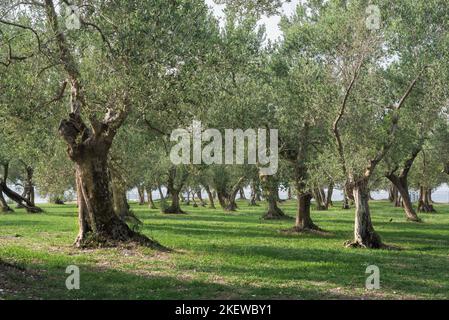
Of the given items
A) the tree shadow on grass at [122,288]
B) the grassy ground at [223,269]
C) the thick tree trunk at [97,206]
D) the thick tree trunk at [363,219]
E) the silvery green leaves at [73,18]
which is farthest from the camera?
the thick tree trunk at [363,219]

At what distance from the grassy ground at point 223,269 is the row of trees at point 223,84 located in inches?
117

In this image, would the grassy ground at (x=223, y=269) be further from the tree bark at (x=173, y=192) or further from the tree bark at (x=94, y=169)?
the tree bark at (x=173, y=192)

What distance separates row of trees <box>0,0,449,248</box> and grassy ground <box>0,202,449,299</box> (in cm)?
297

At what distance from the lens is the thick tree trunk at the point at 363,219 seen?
30.0 metres

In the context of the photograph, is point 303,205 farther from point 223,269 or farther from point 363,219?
point 223,269

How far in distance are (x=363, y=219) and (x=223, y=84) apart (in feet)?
36.8

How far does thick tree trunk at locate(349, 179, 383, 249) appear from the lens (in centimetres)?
2995

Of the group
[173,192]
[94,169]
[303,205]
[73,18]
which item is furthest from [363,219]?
[173,192]

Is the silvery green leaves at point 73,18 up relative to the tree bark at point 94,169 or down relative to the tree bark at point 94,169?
up

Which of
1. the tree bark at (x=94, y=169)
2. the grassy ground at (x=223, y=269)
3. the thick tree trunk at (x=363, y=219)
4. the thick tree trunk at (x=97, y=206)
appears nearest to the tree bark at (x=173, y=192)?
the grassy ground at (x=223, y=269)

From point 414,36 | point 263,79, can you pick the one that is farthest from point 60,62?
point 414,36

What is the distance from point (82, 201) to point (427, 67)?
67.1 feet

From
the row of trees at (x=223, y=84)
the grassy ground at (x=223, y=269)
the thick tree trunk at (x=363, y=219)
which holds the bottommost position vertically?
the grassy ground at (x=223, y=269)
